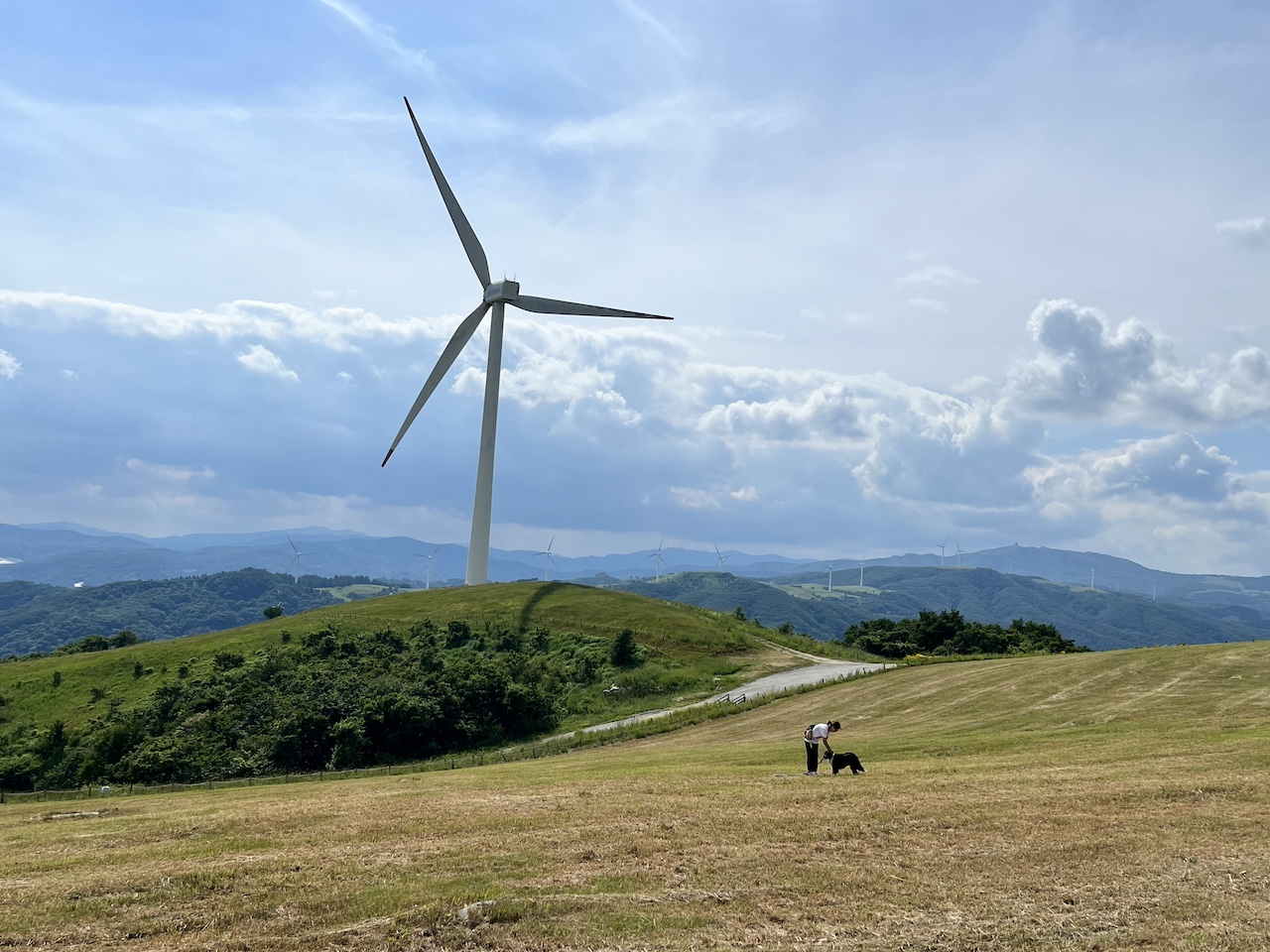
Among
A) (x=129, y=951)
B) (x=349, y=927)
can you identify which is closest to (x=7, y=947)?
(x=129, y=951)

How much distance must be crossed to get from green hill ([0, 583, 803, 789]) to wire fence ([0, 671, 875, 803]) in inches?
158

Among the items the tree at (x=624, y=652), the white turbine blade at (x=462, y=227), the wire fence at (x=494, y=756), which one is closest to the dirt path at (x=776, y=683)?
the wire fence at (x=494, y=756)

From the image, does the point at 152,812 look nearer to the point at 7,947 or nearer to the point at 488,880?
the point at 7,947

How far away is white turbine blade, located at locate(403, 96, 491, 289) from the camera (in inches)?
4424

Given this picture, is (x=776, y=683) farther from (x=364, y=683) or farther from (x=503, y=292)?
(x=503, y=292)

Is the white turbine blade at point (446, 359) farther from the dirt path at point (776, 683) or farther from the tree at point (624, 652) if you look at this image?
the dirt path at point (776, 683)

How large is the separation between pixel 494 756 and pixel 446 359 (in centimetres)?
6020

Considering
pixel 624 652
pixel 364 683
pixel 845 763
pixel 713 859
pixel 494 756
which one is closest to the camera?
pixel 713 859

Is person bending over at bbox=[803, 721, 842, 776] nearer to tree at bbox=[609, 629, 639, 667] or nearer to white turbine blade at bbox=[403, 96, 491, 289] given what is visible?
tree at bbox=[609, 629, 639, 667]

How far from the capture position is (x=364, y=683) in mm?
77875

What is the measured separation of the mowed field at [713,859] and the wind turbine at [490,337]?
236 feet

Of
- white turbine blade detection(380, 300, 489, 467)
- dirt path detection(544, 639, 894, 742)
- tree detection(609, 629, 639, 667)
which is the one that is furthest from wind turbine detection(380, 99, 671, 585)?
Result: dirt path detection(544, 639, 894, 742)

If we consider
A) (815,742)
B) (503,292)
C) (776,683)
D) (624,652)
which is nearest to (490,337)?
(503,292)

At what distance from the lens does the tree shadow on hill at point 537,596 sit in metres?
103
